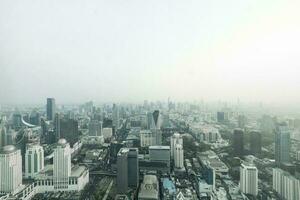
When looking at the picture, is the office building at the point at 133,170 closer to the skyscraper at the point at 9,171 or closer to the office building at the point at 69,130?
the skyscraper at the point at 9,171

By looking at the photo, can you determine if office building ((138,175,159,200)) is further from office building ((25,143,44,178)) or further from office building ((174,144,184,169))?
office building ((25,143,44,178))

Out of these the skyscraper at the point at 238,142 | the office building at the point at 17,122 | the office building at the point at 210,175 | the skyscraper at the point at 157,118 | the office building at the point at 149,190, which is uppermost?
the office building at the point at 17,122

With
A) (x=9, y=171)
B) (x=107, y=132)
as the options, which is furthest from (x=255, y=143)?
(x=107, y=132)

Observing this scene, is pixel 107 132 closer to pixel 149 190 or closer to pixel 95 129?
pixel 95 129

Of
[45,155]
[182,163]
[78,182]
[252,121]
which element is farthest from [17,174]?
[252,121]

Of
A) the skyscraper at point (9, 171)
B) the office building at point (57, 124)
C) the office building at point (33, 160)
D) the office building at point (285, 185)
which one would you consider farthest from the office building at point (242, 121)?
the office building at point (57, 124)
